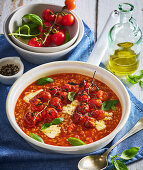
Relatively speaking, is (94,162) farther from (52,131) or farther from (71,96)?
(71,96)

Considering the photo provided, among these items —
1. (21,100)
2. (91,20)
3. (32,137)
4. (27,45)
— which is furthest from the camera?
(91,20)

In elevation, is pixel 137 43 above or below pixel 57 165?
above

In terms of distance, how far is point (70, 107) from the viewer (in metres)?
3.31

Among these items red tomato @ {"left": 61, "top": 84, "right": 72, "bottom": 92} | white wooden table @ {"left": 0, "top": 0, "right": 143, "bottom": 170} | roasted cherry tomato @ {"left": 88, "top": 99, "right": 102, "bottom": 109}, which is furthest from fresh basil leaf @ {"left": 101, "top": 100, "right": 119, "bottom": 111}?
white wooden table @ {"left": 0, "top": 0, "right": 143, "bottom": 170}

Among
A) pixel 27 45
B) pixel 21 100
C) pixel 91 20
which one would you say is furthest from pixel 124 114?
pixel 91 20

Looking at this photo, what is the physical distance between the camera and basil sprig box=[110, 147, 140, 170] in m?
2.92

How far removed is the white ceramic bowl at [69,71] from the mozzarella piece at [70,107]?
0.46 metres

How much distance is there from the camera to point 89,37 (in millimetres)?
4387

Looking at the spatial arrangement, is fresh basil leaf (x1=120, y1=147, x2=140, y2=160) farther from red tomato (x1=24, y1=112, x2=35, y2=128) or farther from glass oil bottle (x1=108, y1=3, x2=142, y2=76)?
glass oil bottle (x1=108, y1=3, x2=142, y2=76)

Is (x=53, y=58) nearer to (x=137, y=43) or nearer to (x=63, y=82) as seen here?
(x=63, y=82)

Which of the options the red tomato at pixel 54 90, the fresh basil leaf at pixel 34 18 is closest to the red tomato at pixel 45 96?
the red tomato at pixel 54 90

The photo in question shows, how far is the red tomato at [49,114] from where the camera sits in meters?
3.15

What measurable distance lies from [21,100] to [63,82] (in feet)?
1.76

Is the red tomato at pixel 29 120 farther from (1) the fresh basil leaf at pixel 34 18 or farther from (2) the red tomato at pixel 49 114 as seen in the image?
(1) the fresh basil leaf at pixel 34 18
